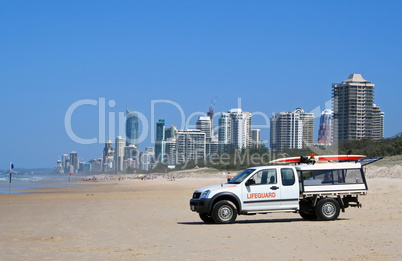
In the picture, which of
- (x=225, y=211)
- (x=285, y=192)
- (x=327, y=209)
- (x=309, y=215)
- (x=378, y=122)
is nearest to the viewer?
(x=225, y=211)

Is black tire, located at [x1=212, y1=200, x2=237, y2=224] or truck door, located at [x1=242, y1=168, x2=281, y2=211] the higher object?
truck door, located at [x1=242, y1=168, x2=281, y2=211]

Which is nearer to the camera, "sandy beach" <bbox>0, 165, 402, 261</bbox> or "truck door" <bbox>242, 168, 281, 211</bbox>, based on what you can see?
"sandy beach" <bbox>0, 165, 402, 261</bbox>

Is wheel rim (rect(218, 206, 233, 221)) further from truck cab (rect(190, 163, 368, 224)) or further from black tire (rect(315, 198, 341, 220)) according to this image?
black tire (rect(315, 198, 341, 220))

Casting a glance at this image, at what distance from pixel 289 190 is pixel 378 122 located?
155m

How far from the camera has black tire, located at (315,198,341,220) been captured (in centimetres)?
1756

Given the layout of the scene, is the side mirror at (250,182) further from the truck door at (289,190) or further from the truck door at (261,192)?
the truck door at (289,190)

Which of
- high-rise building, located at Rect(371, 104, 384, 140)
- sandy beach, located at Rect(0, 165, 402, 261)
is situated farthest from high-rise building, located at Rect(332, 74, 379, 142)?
sandy beach, located at Rect(0, 165, 402, 261)

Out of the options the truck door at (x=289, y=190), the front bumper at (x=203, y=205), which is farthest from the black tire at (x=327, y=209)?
the front bumper at (x=203, y=205)

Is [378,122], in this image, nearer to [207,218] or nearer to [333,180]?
[333,180]

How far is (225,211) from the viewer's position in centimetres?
1705

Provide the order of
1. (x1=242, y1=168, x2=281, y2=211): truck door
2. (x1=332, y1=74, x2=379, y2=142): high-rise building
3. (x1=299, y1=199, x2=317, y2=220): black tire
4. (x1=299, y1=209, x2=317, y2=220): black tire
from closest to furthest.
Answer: (x1=242, y1=168, x2=281, y2=211): truck door → (x1=299, y1=199, x2=317, y2=220): black tire → (x1=299, y1=209, x2=317, y2=220): black tire → (x1=332, y1=74, x2=379, y2=142): high-rise building

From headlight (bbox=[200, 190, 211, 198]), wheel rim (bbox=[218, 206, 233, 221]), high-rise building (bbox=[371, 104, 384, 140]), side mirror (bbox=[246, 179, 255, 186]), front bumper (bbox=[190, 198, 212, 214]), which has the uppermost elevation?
high-rise building (bbox=[371, 104, 384, 140])

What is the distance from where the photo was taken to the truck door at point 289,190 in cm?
1744

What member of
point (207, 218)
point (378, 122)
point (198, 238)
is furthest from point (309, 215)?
point (378, 122)
